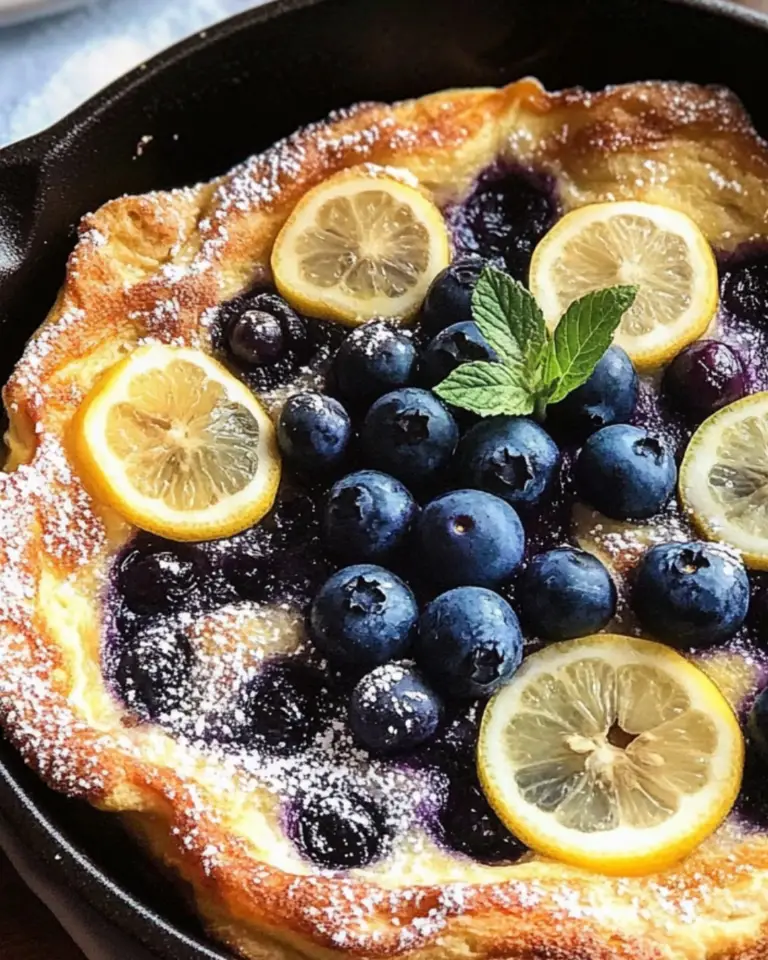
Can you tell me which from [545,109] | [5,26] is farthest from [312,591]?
[5,26]

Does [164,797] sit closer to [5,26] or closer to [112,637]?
[112,637]

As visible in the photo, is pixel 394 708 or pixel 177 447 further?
pixel 177 447

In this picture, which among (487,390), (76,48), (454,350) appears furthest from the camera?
(76,48)

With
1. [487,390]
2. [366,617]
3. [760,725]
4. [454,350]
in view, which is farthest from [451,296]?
[760,725]

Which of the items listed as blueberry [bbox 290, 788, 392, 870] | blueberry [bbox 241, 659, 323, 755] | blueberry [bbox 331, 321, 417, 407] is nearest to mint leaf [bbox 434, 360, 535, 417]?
blueberry [bbox 331, 321, 417, 407]

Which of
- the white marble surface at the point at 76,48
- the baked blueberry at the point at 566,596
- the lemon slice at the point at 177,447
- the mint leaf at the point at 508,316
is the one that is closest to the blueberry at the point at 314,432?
the lemon slice at the point at 177,447

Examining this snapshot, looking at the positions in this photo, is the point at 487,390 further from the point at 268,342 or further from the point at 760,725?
the point at 760,725
